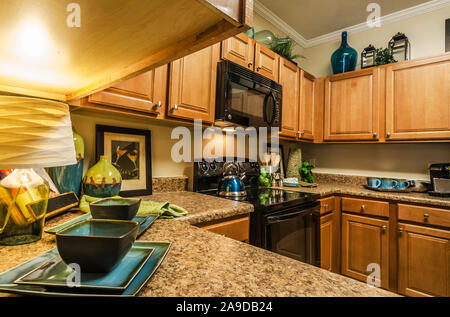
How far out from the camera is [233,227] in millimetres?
1188

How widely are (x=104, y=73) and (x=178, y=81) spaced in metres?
0.75

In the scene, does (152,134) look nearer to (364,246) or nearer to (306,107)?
(306,107)

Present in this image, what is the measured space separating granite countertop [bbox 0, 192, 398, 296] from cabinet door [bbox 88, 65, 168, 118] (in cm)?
69

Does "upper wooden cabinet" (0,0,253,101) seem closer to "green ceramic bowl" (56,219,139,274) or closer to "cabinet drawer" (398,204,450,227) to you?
"green ceramic bowl" (56,219,139,274)

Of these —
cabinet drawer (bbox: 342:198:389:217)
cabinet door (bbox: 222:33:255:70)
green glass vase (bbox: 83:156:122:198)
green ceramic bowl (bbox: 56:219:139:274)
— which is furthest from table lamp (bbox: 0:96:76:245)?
cabinet drawer (bbox: 342:198:389:217)

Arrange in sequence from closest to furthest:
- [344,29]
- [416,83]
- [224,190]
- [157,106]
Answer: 1. [157,106]
2. [224,190]
3. [416,83]
4. [344,29]

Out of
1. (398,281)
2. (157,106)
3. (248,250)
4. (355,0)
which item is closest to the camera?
(248,250)

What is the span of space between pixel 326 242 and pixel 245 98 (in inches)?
55.1

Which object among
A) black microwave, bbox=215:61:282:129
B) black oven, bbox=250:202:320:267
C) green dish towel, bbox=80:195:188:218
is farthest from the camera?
black microwave, bbox=215:61:282:129

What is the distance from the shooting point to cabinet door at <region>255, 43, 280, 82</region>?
6.11ft

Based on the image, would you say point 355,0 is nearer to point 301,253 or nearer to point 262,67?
point 262,67

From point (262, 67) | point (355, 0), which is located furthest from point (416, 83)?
point (262, 67)

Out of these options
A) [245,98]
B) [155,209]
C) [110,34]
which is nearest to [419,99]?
[245,98]

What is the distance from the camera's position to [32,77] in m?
0.68
